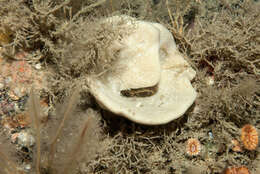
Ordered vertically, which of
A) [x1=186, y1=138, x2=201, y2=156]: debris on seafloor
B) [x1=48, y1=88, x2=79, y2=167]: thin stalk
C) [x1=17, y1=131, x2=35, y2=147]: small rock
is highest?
[x1=48, y1=88, x2=79, y2=167]: thin stalk

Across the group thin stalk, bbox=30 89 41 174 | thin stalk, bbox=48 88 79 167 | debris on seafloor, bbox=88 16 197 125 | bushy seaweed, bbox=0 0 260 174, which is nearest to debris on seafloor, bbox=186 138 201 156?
bushy seaweed, bbox=0 0 260 174

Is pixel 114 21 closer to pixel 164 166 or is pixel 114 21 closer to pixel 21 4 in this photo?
pixel 21 4

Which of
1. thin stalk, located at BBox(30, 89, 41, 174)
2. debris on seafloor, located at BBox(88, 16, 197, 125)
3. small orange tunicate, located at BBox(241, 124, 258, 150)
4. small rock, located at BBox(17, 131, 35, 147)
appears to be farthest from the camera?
small orange tunicate, located at BBox(241, 124, 258, 150)

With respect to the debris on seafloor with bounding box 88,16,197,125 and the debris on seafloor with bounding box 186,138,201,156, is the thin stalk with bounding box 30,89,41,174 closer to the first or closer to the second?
the debris on seafloor with bounding box 88,16,197,125

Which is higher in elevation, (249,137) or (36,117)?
(36,117)

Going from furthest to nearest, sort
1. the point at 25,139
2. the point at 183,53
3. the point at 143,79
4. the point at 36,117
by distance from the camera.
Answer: the point at 183,53, the point at 143,79, the point at 25,139, the point at 36,117

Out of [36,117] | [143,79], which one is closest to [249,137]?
[143,79]

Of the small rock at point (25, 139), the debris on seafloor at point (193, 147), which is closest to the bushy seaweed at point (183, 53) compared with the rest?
the debris on seafloor at point (193, 147)

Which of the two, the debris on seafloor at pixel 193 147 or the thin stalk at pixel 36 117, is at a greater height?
the thin stalk at pixel 36 117

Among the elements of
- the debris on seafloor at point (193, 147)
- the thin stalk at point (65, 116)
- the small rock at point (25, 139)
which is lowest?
the debris on seafloor at point (193, 147)

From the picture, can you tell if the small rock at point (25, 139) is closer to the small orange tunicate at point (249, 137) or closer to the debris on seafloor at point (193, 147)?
the debris on seafloor at point (193, 147)

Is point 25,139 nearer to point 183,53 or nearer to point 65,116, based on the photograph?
point 65,116

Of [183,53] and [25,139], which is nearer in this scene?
[25,139]

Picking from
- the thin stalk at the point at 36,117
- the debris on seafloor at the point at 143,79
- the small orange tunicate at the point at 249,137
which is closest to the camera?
the thin stalk at the point at 36,117
